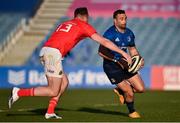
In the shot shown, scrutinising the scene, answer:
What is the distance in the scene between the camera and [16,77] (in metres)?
27.0

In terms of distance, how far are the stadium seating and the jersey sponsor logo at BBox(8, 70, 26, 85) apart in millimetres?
4352

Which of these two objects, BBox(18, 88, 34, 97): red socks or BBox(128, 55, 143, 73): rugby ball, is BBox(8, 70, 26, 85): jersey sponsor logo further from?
BBox(128, 55, 143, 73): rugby ball

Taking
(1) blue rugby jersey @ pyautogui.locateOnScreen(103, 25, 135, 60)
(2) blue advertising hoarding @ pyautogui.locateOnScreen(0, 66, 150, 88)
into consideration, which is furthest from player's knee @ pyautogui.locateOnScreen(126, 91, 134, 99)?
(2) blue advertising hoarding @ pyautogui.locateOnScreen(0, 66, 150, 88)

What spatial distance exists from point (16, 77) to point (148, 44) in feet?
29.3

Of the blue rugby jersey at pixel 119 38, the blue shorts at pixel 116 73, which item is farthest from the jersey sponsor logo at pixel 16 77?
the blue rugby jersey at pixel 119 38

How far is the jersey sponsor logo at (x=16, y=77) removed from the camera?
1054 inches

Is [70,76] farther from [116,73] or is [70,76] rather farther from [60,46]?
[60,46]

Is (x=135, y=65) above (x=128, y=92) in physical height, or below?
above

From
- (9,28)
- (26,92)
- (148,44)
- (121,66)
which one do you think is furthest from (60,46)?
(9,28)

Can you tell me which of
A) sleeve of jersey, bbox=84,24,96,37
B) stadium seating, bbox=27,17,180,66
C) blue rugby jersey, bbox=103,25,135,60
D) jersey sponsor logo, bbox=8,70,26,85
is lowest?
jersey sponsor logo, bbox=8,70,26,85

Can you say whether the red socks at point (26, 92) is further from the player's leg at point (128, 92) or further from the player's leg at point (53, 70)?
the player's leg at point (128, 92)

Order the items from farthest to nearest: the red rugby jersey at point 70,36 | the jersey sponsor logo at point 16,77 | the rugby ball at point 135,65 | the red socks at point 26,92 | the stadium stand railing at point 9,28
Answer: the stadium stand railing at point 9,28, the jersey sponsor logo at point 16,77, the rugby ball at point 135,65, the red socks at point 26,92, the red rugby jersey at point 70,36

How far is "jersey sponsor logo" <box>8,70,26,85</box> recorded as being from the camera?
26.8 meters

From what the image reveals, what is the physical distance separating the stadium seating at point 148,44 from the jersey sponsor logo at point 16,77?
4352mm
